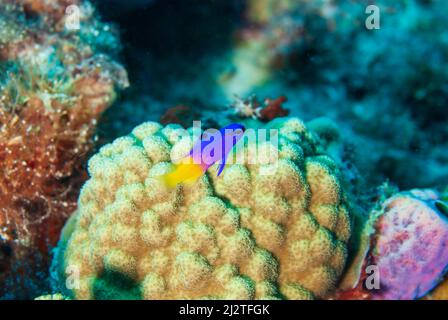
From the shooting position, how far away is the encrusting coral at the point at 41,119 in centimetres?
387

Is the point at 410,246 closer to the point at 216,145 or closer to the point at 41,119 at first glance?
the point at 216,145

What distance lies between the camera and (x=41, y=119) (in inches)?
162

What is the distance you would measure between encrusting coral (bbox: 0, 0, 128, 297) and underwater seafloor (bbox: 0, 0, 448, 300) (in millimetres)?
15

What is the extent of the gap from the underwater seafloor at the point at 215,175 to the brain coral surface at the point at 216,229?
1 cm

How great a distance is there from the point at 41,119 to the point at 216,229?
7.61 feet

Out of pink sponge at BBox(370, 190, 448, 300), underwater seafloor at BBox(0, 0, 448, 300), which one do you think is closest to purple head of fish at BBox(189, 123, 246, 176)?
underwater seafloor at BBox(0, 0, 448, 300)

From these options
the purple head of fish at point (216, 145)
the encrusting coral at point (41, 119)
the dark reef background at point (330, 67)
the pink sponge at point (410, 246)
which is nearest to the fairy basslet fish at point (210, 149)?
the purple head of fish at point (216, 145)

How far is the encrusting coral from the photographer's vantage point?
3871 mm

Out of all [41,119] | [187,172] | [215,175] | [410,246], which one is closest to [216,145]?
[187,172]

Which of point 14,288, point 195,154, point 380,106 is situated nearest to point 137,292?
point 195,154

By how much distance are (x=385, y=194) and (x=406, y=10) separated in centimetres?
404

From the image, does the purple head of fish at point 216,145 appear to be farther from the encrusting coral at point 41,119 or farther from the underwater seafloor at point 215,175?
the encrusting coral at point 41,119

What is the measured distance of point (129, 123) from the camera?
537 centimetres

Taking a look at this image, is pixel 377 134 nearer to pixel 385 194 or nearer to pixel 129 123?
pixel 385 194
